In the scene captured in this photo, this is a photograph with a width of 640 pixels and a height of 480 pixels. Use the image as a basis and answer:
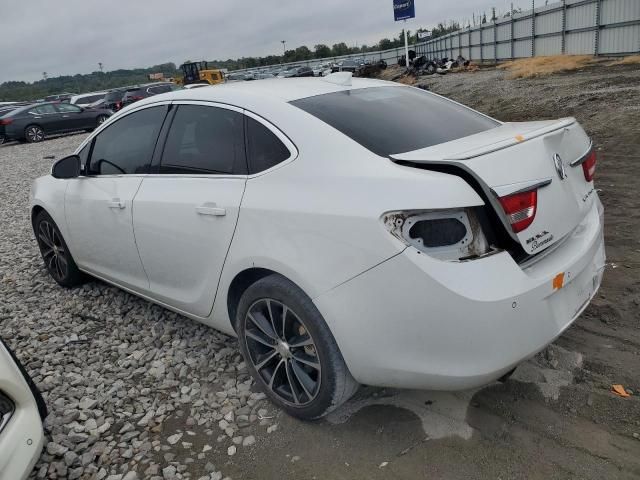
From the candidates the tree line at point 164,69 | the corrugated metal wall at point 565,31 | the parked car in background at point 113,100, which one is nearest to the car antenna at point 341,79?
the corrugated metal wall at point 565,31

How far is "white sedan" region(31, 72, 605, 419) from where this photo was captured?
2119mm

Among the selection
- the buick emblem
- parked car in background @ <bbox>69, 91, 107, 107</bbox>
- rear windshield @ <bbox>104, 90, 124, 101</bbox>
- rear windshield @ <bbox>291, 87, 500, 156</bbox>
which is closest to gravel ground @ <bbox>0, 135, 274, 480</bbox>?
rear windshield @ <bbox>291, 87, 500, 156</bbox>

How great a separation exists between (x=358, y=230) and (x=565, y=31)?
24716 mm

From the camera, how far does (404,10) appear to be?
2744 cm

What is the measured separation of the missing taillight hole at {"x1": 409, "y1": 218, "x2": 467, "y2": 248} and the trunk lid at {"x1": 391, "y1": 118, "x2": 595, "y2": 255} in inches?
6.9

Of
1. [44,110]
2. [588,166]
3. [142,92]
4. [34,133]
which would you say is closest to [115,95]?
[142,92]

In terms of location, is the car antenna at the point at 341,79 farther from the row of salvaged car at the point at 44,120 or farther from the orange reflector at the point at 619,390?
A: the row of salvaged car at the point at 44,120

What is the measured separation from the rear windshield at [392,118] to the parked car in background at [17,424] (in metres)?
1.85

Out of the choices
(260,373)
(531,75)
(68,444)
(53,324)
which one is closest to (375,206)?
(260,373)

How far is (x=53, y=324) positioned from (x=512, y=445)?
353 cm

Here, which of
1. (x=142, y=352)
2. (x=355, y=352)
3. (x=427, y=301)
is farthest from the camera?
(x=142, y=352)

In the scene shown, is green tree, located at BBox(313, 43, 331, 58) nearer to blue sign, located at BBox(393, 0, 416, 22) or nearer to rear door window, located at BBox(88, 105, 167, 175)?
blue sign, located at BBox(393, 0, 416, 22)

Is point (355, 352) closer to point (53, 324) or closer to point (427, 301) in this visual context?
point (427, 301)

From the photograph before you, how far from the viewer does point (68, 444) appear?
282 centimetres
